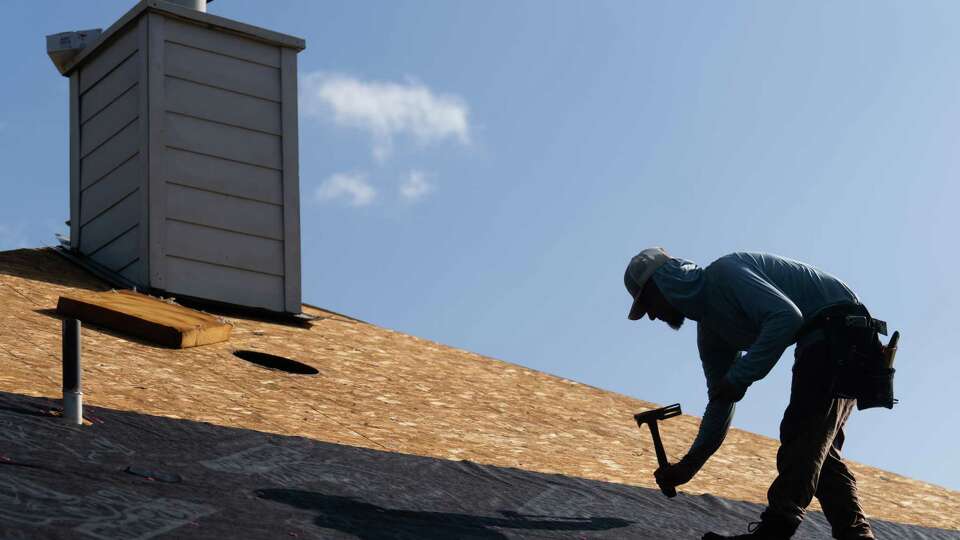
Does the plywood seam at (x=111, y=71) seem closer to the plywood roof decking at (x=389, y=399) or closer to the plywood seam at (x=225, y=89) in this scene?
the plywood seam at (x=225, y=89)

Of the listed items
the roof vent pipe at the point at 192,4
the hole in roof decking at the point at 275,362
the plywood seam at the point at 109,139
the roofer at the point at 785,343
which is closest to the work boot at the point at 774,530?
the roofer at the point at 785,343

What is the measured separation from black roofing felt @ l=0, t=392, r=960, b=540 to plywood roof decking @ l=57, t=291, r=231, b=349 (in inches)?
99.4

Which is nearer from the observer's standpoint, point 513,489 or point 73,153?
point 513,489

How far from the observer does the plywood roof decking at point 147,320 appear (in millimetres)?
8602

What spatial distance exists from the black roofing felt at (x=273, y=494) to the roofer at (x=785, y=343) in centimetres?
79

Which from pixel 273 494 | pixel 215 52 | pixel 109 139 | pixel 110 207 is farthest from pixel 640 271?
pixel 109 139

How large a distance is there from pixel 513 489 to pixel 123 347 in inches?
137

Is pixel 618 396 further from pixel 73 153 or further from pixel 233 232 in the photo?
pixel 73 153

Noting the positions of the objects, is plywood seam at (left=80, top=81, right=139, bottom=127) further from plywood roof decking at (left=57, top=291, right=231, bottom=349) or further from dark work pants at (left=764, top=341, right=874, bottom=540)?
dark work pants at (left=764, top=341, right=874, bottom=540)

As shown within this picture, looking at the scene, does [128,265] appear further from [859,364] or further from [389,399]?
[859,364]

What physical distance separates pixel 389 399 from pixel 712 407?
A: 130 inches

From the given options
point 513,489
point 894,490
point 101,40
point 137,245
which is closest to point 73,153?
point 101,40

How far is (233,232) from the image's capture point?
11297mm

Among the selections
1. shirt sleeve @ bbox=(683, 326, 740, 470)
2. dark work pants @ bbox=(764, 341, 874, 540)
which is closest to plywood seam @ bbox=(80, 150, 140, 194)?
shirt sleeve @ bbox=(683, 326, 740, 470)
